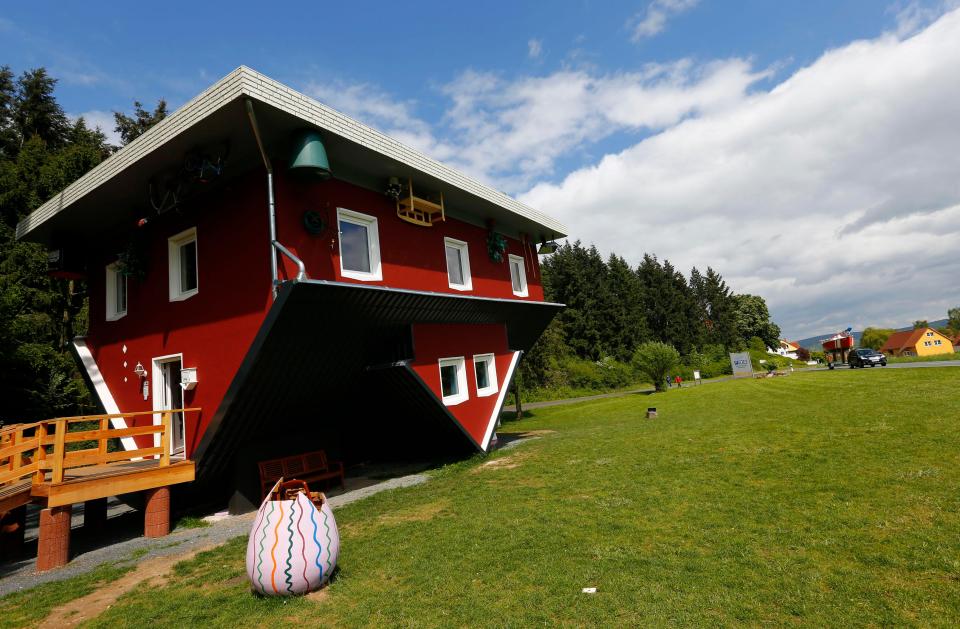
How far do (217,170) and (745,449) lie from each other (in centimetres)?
1355

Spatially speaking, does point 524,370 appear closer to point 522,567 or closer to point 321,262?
point 321,262

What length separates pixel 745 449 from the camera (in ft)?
38.8

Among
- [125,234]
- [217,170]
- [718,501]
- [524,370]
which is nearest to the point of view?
[718,501]

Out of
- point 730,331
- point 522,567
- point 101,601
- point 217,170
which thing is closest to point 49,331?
point 217,170

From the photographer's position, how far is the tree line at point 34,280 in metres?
22.3

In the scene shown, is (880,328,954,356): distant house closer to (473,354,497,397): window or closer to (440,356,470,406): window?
(473,354,497,397): window

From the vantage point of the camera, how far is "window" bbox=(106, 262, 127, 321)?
13578mm

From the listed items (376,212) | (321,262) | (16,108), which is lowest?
(321,262)

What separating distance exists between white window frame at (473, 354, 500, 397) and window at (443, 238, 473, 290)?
7.90 ft

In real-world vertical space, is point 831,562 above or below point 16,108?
below

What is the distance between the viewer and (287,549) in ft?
19.3

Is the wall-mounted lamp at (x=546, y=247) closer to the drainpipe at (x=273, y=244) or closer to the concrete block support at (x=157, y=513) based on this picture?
the drainpipe at (x=273, y=244)

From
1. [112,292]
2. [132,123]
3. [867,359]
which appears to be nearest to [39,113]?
[132,123]

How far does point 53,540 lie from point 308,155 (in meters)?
8.40
